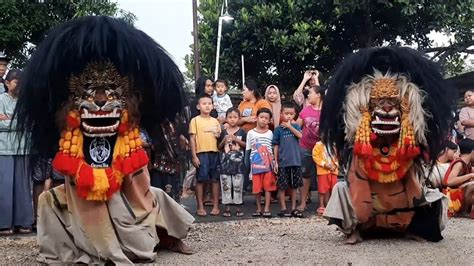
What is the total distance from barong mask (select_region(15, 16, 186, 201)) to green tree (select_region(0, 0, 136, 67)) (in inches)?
267

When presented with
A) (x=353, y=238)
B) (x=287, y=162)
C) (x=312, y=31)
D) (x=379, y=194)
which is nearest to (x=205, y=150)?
(x=287, y=162)

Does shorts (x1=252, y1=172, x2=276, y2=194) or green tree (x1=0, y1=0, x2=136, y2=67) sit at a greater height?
green tree (x1=0, y1=0, x2=136, y2=67)

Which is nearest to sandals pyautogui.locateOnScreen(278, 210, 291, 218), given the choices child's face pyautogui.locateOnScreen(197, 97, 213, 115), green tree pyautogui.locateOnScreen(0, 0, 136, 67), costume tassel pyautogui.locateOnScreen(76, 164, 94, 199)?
child's face pyautogui.locateOnScreen(197, 97, 213, 115)

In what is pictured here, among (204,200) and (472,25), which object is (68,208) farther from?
(472,25)

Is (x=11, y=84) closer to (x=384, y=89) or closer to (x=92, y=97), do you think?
(x=92, y=97)

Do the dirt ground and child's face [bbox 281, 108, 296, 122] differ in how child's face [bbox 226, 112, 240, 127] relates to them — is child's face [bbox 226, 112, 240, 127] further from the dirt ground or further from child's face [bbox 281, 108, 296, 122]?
the dirt ground

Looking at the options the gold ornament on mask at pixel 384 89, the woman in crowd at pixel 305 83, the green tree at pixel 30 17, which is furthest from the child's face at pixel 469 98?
the green tree at pixel 30 17

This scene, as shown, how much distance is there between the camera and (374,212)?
17.8ft

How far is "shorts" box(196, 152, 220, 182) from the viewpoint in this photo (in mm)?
7449

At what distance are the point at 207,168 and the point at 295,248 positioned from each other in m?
2.44

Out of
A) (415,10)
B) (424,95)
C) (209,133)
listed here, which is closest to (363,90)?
(424,95)

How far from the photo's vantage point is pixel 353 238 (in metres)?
5.45

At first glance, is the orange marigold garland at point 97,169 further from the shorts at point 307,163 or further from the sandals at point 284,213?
the shorts at point 307,163

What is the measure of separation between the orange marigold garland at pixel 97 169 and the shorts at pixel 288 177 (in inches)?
117
